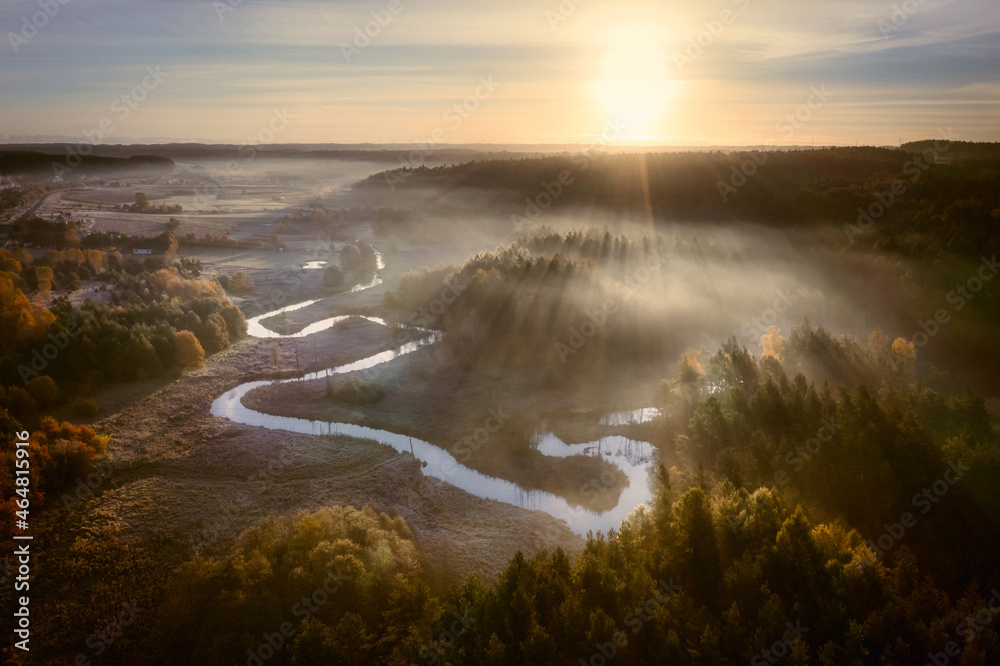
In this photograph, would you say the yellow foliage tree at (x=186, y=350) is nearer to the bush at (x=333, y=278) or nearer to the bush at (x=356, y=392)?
the bush at (x=356, y=392)

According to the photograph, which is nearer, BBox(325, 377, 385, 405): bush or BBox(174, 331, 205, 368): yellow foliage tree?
BBox(325, 377, 385, 405): bush

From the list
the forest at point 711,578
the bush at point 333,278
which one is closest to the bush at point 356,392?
the forest at point 711,578

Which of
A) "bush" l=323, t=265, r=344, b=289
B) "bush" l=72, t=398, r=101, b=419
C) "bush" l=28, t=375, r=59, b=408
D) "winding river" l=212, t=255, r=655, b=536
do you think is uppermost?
"bush" l=323, t=265, r=344, b=289

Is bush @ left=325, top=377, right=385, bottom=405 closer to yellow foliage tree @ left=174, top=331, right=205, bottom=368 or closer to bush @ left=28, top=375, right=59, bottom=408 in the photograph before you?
yellow foliage tree @ left=174, top=331, right=205, bottom=368

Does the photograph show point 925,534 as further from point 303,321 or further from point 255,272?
point 255,272

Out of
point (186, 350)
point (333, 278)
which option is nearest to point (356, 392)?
point (186, 350)

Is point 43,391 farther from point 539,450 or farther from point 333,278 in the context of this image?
point 333,278

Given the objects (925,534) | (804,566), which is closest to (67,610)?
(804,566)

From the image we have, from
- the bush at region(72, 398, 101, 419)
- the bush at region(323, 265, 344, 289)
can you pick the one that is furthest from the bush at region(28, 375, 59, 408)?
the bush at region(323, 265, 344, 289)
